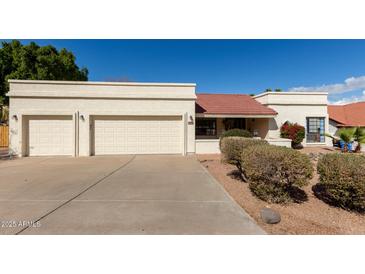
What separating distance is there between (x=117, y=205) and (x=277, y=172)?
376cm

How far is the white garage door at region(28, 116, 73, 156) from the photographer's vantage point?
11352 mm

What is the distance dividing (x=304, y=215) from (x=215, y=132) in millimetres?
12538

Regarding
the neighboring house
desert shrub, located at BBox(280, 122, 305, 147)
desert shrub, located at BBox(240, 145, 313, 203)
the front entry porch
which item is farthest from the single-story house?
the neighboring house

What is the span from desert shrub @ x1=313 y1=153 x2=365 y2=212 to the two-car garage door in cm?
865

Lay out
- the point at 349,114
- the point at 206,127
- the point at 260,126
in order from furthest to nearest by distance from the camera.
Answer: the point at 349,114 → the point at 206,127 → the point at 260,126

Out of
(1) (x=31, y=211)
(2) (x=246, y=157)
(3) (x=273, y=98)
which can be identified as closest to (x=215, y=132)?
(3) (x=273, y=98)

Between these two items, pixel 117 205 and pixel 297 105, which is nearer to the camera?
pixel 117 205

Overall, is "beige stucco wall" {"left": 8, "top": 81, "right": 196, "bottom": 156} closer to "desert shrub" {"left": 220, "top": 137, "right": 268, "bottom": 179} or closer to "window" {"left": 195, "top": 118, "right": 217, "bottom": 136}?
"window" {"left": 195, "top": 118, "right": 217, "bottom": 136}

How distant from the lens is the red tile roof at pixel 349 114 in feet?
61.6

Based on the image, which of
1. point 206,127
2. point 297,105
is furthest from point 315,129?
point 206,127

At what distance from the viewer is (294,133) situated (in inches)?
549

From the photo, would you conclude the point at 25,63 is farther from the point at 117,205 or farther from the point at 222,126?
the point at 117,205

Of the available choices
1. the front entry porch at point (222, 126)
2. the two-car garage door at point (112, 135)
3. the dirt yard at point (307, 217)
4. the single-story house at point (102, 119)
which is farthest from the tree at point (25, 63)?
the dirt yard at point (307, 217)

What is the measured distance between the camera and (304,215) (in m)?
3.96
